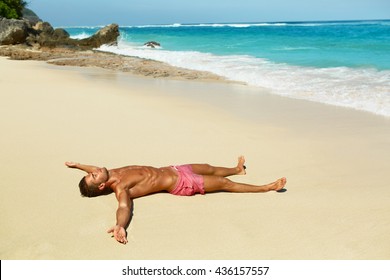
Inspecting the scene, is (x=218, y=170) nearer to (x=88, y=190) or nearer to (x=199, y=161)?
(x=199, y=161)

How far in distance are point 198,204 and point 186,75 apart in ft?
33.1

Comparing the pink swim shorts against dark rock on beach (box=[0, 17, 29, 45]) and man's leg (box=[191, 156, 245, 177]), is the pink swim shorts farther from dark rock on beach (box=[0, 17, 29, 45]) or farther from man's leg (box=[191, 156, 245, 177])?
dark rock on beach (box=[0, 17, 29, 45])

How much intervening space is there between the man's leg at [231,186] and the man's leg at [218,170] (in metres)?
0.28

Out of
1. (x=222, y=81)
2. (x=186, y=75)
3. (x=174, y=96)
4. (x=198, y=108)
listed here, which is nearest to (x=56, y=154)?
(x=198, y=108)

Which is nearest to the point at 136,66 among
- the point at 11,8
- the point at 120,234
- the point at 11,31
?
the point at 11,31

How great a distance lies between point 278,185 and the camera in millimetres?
4312

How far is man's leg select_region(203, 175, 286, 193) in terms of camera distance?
432cm

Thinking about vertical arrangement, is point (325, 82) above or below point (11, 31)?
below

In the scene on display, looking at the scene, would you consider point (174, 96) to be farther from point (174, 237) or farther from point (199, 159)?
point (174, 237)

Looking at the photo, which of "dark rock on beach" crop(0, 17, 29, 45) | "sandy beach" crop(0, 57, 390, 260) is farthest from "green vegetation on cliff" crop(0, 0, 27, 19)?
"sandy beach" crop(0, 57, 390, 260)

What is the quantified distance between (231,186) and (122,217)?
4.33 feet

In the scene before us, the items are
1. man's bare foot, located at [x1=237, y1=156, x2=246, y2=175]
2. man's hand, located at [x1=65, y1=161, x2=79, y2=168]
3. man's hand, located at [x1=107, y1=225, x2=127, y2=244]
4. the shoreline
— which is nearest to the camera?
man's hand, located at [x1=107, y1=225, x2=127, y2=244]

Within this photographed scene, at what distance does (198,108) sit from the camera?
822cm

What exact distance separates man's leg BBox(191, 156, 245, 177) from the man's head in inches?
41.8
